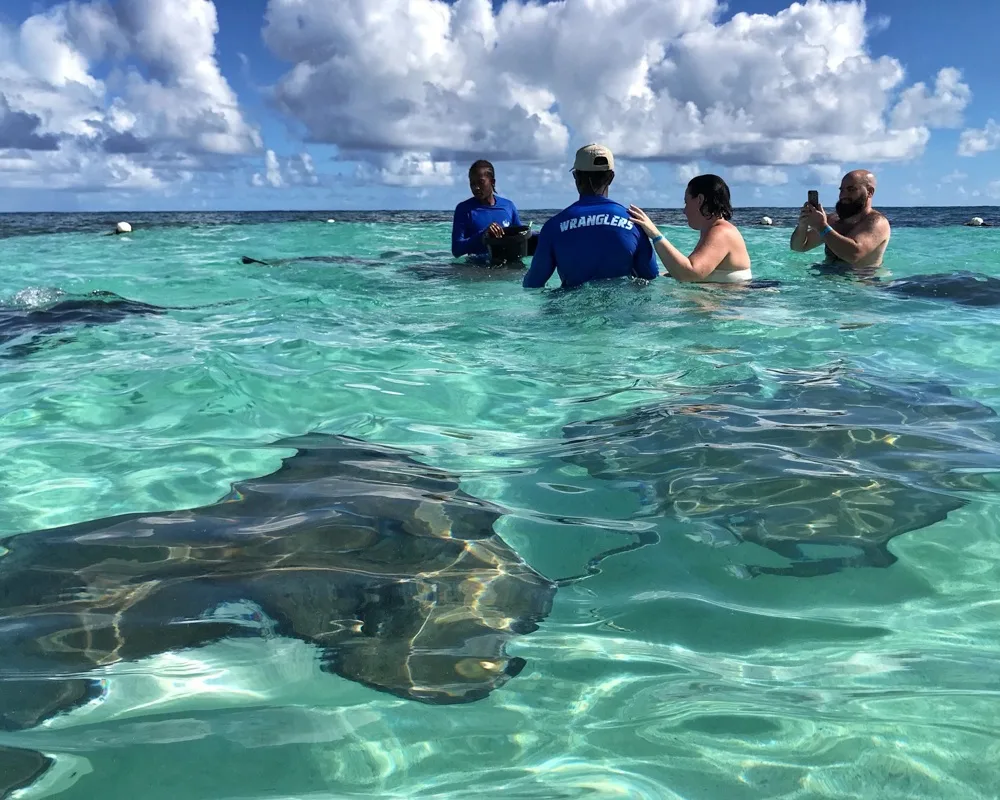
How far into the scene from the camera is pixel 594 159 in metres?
7.22

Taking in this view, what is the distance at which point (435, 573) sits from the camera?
8.23ft

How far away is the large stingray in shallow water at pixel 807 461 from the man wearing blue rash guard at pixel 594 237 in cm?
300

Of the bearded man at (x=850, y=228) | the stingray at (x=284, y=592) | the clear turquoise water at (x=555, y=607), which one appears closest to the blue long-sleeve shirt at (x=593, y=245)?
the clear turquoise water at (x=555, y=607)

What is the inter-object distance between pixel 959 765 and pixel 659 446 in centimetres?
223

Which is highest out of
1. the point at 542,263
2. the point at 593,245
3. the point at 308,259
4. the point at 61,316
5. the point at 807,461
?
the point at 593,245

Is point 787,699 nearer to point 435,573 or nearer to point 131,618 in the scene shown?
point 435,573

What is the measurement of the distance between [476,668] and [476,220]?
9666 mm

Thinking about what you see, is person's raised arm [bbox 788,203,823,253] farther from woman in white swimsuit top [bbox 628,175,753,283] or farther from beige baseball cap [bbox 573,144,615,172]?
beige baseball cap [bbox 573,144,615,172]

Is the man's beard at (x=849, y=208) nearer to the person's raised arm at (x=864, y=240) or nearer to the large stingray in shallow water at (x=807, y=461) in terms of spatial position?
the person's raised arm at (x=864, y=240)

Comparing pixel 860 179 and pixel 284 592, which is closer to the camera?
pixel 284 592

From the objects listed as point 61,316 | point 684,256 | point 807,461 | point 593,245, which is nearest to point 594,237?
point 593,245

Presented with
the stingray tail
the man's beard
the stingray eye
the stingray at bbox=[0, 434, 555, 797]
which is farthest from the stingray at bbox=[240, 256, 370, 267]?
the stingray eye

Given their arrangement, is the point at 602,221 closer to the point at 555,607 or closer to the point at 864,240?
the point at 864,240

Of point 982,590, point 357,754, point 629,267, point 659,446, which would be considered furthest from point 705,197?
point 357,754
